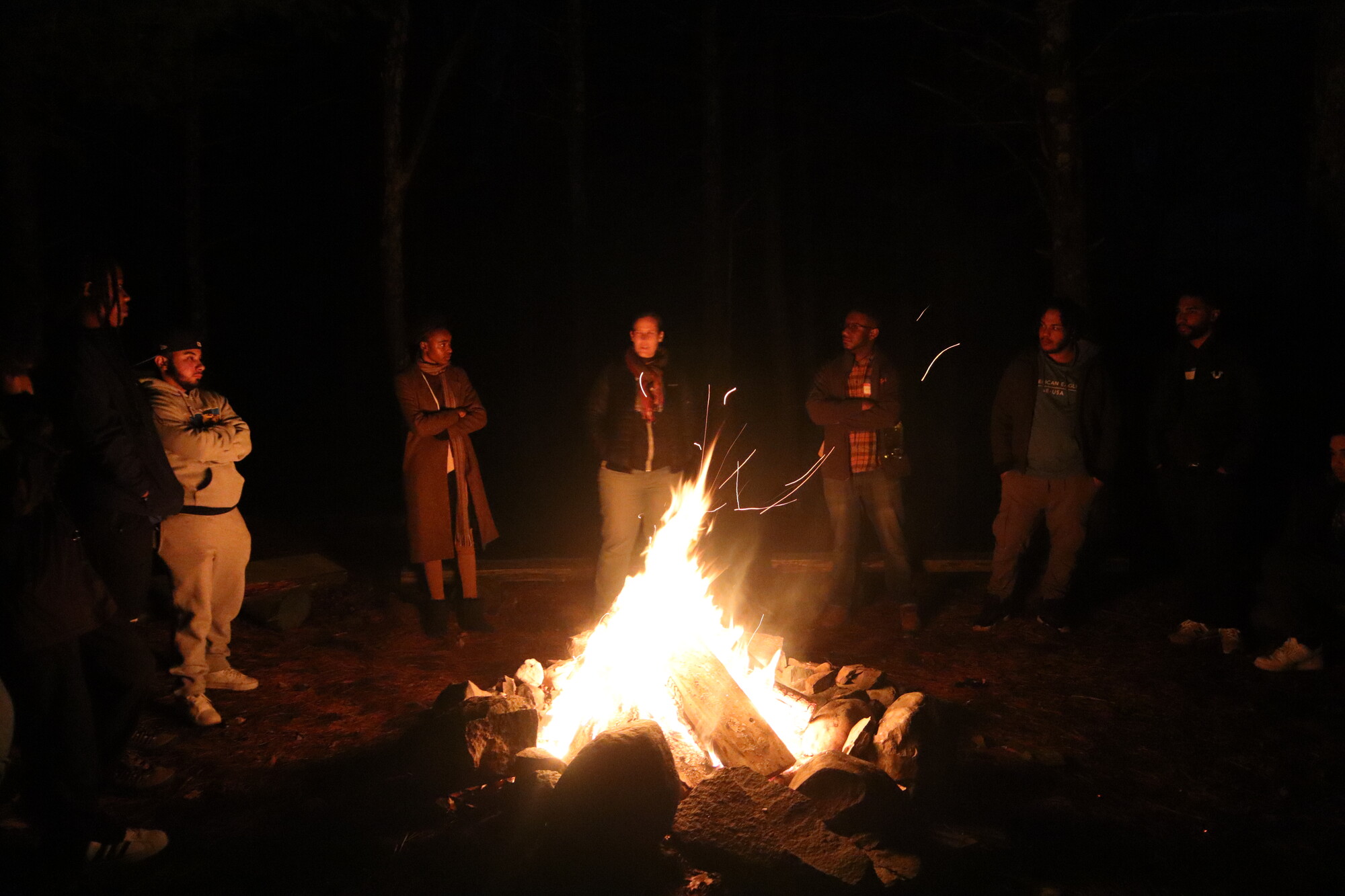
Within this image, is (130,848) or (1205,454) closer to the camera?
(130,848)

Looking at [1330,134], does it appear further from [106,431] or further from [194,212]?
[194,212]

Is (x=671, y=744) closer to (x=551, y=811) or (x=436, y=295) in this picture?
(x=551, y=811)

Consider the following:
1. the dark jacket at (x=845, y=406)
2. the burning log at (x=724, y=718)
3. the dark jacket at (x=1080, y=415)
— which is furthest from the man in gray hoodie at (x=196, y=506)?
the dark jacket at (x=1080, y=415)

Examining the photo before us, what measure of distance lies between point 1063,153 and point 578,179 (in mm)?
8598

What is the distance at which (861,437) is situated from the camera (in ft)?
21.2

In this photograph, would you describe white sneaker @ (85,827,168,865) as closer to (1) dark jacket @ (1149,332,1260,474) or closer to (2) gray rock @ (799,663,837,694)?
(2) gray rock @ (799,663,837,694)

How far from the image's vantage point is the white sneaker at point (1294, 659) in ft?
17.5

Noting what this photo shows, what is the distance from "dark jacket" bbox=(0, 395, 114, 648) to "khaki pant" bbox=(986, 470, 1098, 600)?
5.51m

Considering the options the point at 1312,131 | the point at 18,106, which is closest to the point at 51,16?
the point at 18,106

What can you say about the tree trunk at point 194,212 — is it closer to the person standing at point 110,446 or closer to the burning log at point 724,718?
the person standing at point 110,446

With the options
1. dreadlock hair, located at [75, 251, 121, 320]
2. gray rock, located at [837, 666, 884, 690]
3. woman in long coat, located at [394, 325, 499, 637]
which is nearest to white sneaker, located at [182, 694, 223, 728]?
woman in long coat, located at [394, 325, 499, 637]

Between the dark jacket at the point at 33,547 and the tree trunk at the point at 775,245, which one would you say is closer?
the dark jacket at the point at 33,547

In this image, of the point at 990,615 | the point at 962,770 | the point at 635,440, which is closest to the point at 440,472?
the point at 635,440

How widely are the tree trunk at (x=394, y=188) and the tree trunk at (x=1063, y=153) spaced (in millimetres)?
6366
